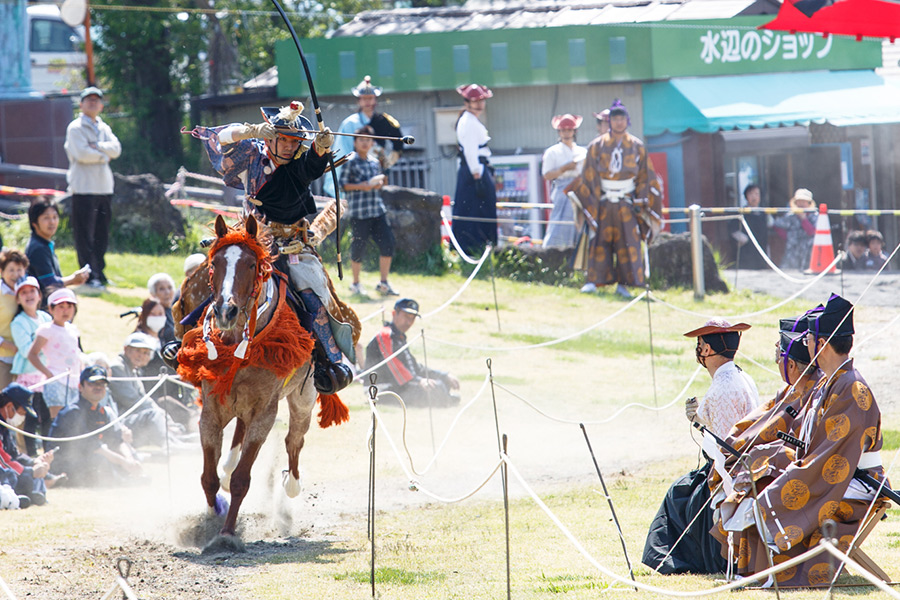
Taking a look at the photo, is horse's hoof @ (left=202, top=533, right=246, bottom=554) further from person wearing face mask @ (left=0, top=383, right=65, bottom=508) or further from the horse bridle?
person wearing face mask @ (left=0, top=383, right=65, bottom=508)

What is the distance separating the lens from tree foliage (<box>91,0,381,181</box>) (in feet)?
81.2

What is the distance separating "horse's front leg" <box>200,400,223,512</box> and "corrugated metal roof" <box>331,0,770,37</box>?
9.39m

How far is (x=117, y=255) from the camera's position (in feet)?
51.4

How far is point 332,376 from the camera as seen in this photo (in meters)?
7.89

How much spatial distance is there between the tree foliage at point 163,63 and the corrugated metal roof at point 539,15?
474 centimetres

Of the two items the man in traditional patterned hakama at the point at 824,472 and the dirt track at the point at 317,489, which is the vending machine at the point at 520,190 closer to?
the dirt track at the point at 317,489

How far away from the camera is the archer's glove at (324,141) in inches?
287

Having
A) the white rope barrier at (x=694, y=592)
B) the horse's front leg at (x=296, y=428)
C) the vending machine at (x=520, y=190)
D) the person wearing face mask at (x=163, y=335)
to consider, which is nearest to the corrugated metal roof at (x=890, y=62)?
the vending machine at (x=520, y=190)

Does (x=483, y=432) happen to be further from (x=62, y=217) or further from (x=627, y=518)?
(x=62, y=217)

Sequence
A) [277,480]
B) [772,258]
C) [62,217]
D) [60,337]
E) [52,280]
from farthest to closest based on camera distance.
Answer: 1. [772,258]
2. [62,217]
3. [52,280]
4. [60,337]
5. [277,480]

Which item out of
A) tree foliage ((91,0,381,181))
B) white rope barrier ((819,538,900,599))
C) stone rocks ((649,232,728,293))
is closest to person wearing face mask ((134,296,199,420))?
white rope barrier ((819,538,900,599))

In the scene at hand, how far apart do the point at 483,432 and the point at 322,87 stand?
35.7 feet

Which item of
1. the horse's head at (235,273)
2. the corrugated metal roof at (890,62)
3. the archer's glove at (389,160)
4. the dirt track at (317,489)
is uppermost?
the corrugated metal roof at (890,62)

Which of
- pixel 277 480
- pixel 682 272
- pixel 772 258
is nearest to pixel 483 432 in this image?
pixel 277 480
